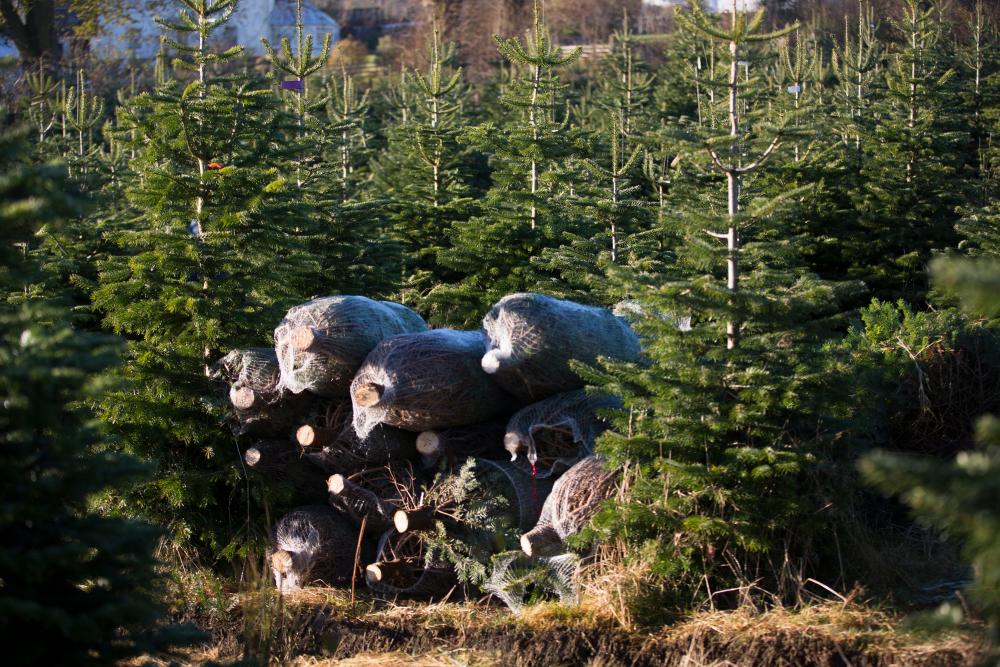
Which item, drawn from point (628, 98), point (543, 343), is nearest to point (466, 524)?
point (543, 343)

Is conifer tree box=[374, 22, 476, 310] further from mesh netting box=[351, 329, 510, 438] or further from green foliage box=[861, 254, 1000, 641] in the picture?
green foliage box=[861, 254, 1000, 641]

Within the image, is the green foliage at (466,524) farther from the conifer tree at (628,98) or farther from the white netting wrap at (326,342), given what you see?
the conifer tree at (628,98)

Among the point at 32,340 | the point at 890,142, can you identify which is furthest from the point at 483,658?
the point at 890,142

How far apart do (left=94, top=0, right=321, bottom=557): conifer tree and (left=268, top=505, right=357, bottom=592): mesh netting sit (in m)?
0.42

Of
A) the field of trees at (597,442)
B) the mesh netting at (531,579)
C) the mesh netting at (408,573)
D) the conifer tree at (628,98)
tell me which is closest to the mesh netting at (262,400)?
the field of trees at (597,442)

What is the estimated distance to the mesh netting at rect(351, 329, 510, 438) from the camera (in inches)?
251

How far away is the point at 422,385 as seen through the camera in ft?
20.9

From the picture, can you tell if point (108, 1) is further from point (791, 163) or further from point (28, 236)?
point (28, 236)

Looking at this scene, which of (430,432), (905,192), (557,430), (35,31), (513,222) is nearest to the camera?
(557,430)

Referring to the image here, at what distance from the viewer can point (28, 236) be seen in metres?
4.18

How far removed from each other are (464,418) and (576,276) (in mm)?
2976

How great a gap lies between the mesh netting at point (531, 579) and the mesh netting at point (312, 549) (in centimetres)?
116

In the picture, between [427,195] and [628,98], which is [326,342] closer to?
[427,195]

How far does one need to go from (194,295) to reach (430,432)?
204cm
